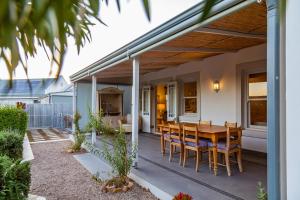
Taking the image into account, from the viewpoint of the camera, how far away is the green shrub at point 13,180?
3004 mm

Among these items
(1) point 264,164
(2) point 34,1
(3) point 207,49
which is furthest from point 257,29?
(2) point 34,1

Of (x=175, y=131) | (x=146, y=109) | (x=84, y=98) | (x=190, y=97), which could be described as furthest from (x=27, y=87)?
(x=84, y=98)

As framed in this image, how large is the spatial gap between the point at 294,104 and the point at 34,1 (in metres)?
2.42

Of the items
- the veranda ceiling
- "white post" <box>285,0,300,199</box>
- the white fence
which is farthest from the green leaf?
the white fence

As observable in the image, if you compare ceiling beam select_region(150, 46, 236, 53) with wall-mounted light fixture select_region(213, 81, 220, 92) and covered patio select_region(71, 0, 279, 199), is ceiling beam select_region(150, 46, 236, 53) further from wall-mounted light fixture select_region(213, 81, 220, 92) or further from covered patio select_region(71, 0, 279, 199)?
wall-mounted light fixture select_region(213, 81, 220, 92)

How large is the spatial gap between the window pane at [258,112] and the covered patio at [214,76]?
0.06 meters

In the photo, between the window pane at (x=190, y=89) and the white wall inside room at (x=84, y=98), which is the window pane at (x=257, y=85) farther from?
the white wall inside room at (x=84, y=98)

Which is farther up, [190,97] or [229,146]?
[190,97]

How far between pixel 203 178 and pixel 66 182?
285 centimetres

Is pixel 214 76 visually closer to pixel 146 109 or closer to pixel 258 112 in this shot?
pixel 258 112

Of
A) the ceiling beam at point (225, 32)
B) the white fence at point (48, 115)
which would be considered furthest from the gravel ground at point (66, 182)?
the white fence at point (48, 115)

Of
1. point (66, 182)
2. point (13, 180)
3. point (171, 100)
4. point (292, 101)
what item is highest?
point (171, 100)

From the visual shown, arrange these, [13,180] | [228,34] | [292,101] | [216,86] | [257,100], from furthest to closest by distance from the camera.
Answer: [216,86] < [257,100] < [228,34] < [13,180] < [292,101]

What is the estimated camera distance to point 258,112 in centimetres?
673
